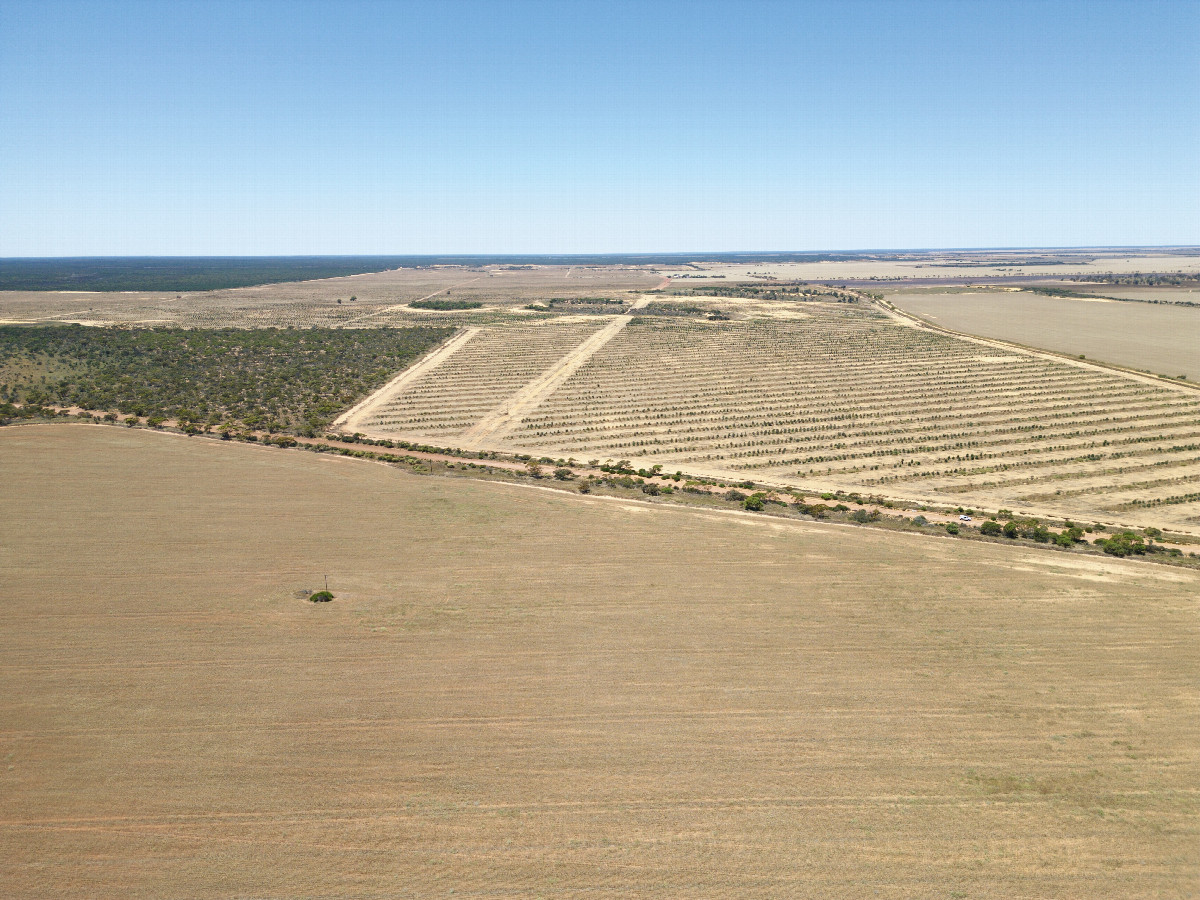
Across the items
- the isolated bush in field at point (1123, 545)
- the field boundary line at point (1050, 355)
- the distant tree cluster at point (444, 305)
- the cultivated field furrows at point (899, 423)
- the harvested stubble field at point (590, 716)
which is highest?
the distant tree cluster at point (444, 305)

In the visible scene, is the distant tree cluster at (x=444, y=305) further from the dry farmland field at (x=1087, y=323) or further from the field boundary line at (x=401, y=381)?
the dry farmland field at (x=1087, y=323)

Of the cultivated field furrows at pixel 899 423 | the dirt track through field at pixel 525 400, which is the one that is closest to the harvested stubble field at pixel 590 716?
the cultivated field furrows at pixel 899 423

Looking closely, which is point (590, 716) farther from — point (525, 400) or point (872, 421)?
point (525, 400)

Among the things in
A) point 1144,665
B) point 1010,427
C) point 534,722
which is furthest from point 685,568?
point 1010,427

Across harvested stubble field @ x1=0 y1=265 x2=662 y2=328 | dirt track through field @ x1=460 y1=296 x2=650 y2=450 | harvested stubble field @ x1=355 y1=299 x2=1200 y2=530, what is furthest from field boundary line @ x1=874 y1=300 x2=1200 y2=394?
harvested stubble field @ x1=0 y1=265 x2=662 y2=328

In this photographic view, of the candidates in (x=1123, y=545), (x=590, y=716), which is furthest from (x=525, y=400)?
(x=590, y=716)

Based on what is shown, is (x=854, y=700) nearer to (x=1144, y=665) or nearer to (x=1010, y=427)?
(x=1144, y=665)
